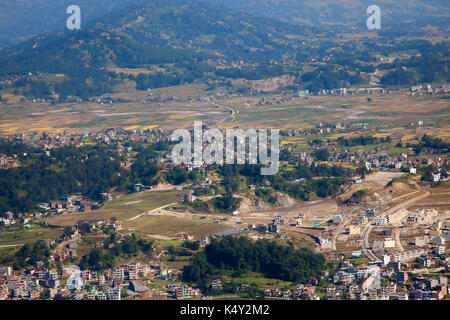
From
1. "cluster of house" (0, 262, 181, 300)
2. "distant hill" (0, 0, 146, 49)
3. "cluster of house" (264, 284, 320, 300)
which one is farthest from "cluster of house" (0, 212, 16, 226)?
"distant hill" (0, 0, 146, 49)

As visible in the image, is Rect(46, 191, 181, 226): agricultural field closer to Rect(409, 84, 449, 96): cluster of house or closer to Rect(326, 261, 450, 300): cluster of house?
Rect(326, 261, 450, 300): cluster of house

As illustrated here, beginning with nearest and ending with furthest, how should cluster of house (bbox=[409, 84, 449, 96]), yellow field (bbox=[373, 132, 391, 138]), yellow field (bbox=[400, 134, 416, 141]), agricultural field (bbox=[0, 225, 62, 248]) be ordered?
agricultural field (bbox=[0, 225, 62, 248]) < yellow field (bbox=[400, 134, 416, 141]) < yellow field (bbox=[373, 132, 391, 138]) < cluster of house (bbox=[409, 84, 449, 96])

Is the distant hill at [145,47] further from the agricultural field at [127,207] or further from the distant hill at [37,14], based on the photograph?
the agricultural field at [127,207]

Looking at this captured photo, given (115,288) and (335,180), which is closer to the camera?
(115,288)

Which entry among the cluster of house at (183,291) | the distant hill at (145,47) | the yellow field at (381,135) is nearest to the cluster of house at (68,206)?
the cluster of house at (183,291)

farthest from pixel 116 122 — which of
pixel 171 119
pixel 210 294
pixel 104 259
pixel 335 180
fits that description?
pixel 210 294

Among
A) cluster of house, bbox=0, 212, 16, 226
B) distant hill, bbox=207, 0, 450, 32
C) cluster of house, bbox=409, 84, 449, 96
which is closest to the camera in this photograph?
cluster of house, bbox=0, 212, 16, 226
